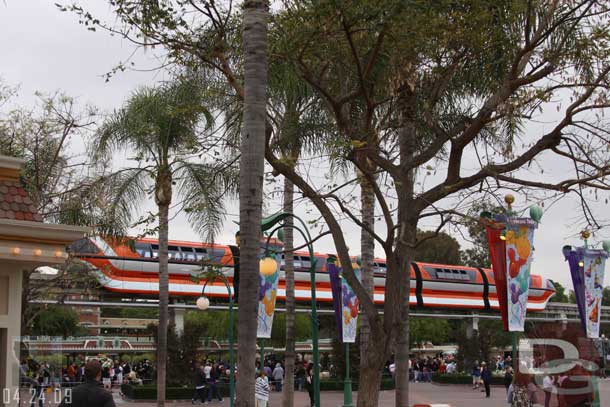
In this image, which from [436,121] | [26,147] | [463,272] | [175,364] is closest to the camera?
[436,121]

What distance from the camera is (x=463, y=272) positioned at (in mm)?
52312

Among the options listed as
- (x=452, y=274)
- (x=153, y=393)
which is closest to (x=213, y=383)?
(x=153, y=393)

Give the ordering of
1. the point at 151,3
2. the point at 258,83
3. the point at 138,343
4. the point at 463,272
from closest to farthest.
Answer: the point at 258,83 → the point at 151,3 → the point at 138,343 → the point at 463,272

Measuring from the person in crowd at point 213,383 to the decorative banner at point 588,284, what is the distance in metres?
13.9

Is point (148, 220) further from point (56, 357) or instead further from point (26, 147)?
point (26, 147)

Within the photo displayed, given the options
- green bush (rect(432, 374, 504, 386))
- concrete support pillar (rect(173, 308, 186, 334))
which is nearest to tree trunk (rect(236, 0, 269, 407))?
concrete support pillar (rect(173, 308, 186, 334))

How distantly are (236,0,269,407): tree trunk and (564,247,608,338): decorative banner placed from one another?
2233 centimetres

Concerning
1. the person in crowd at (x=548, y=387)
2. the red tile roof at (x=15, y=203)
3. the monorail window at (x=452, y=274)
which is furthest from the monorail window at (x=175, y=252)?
the red tile roof at (x=15, y=203)

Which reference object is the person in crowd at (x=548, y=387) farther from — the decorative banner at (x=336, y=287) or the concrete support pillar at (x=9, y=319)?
the concrete support pillar at (x=9, y=319)

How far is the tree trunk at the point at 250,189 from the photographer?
889 cm

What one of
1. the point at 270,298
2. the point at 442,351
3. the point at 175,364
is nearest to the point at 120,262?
the point at 175,364

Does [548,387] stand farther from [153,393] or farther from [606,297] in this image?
[606,297]

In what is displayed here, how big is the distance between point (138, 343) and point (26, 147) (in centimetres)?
2782

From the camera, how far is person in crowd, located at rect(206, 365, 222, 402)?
32312 mm
